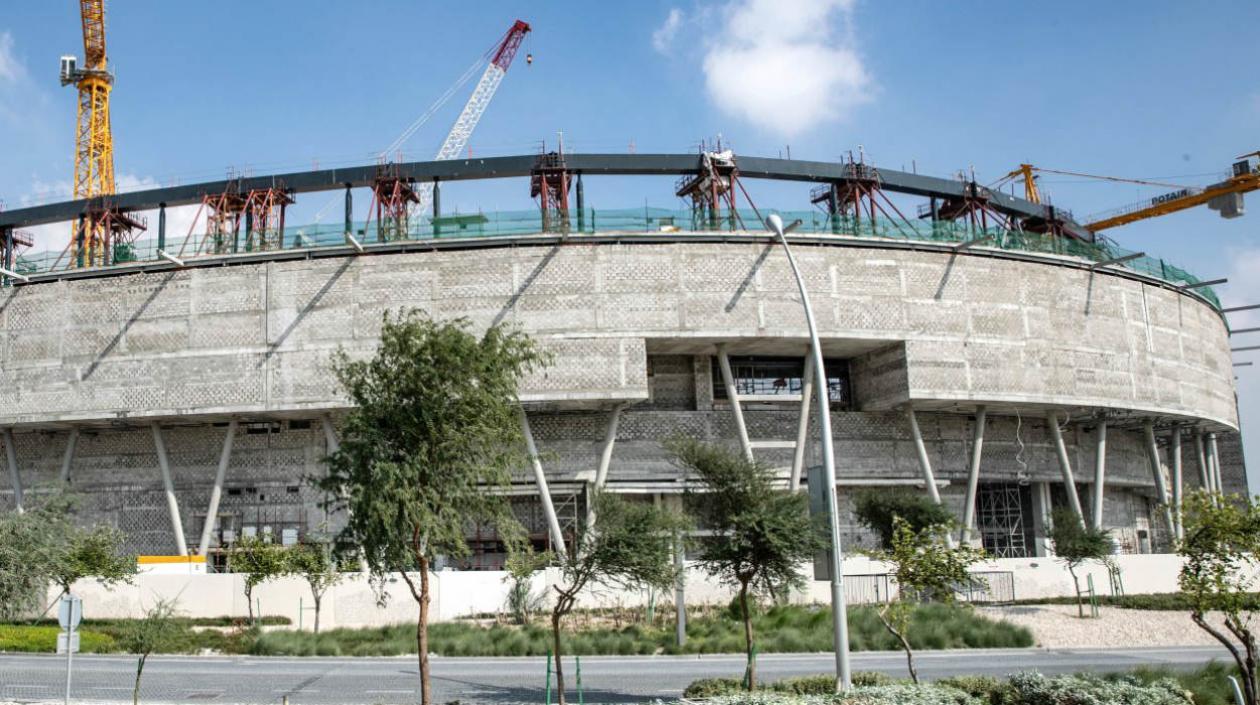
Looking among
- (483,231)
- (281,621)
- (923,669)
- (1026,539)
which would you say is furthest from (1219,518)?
(1026,539)

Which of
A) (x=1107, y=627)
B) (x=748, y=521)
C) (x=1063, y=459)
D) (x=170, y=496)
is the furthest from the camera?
(x=1063, y=459)

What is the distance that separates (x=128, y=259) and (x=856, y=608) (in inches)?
1371

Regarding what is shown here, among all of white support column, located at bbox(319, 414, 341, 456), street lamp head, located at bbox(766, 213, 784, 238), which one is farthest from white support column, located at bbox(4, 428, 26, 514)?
street lamp head, located at bbox(766, 213, 784, 238)

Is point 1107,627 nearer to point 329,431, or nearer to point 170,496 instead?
point 329,431

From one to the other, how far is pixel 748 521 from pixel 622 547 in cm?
272

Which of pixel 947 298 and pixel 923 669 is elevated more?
pixel 947 298

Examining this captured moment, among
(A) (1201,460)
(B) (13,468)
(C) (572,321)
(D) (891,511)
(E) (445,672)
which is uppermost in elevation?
(C) (572,321)

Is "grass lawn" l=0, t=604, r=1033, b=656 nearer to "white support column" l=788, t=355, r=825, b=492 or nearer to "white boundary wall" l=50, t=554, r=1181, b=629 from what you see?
"white boundary wall" l=50, t=554, r=1181, b=629

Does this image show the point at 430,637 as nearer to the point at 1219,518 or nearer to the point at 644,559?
the point at 644,559

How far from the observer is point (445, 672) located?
25.2 m

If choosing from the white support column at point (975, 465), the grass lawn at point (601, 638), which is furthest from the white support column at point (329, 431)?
the white support column at point (975, 465)

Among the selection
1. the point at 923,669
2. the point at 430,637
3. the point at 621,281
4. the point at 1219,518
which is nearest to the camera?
the point at 1219,518

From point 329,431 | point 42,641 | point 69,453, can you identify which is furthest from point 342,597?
point 69,453

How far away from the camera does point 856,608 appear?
33.9m
